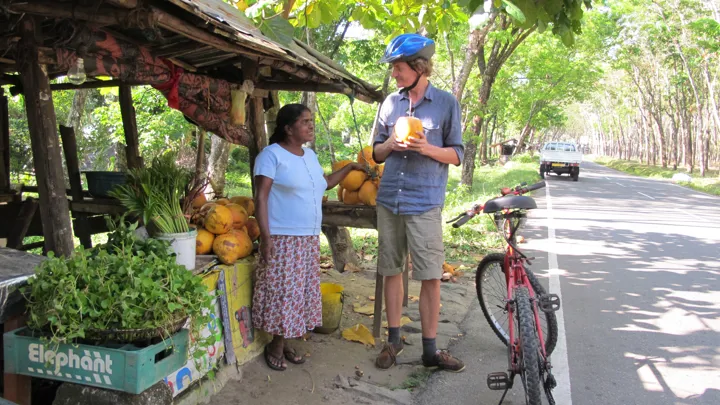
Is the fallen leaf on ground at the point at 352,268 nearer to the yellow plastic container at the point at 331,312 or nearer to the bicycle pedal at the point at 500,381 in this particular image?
the yellow plastic container at the point at 331,312

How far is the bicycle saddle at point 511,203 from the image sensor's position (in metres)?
3.39

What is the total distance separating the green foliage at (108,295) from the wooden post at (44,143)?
3.13 ft

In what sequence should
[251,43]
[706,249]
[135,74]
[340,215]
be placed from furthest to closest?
[706,249] → [340,215] → [135,74] → [251,43]

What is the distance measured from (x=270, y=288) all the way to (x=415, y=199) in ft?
3.94

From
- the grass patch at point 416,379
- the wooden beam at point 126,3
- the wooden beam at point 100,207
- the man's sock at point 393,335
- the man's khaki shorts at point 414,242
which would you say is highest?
the wooden beam at point 126,3

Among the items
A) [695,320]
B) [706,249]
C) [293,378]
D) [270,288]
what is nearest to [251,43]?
[270,288]

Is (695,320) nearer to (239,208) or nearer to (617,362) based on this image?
(617,362)

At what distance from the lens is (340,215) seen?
463cm

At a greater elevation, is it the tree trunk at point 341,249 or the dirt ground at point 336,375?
the tree trunk at point 341,249

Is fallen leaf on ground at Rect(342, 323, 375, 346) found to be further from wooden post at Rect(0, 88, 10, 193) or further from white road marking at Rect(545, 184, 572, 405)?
wooden post at Rect(0, 88, 10, 193)

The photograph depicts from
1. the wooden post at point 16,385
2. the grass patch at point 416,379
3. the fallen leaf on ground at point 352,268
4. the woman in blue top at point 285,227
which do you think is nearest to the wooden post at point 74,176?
the woman in blue top at point 285,227

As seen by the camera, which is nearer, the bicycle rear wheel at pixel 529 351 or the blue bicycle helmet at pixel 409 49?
the bicycle rear wheel at pixel 529 351

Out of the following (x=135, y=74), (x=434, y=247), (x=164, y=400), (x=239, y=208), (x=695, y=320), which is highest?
(x=135, y=74)

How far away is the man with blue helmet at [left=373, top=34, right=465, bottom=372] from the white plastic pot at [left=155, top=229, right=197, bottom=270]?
1.34m
